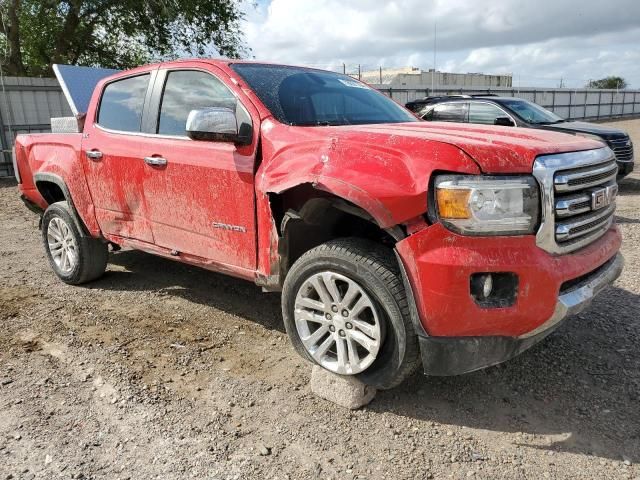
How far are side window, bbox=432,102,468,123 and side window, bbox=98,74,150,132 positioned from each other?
6399 mm

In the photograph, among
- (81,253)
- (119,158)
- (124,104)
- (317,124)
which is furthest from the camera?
(81,253)

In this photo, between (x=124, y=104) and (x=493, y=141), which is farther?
(x=124, y=104)

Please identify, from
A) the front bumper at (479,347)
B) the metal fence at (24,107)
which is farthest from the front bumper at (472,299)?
the metal fence at (24,107)

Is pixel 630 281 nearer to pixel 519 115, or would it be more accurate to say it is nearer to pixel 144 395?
pixel 144 395

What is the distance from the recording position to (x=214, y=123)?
3139mm

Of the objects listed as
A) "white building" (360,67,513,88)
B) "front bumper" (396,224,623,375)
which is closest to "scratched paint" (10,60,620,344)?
"front bumper" (396,224,623,375)

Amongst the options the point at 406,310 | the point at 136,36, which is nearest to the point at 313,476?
the point at 406,310

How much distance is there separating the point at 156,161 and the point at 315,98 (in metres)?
1.19

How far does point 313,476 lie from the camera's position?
2.40 m

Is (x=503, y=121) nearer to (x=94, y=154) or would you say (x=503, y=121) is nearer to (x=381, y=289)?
(x=94, y=154)

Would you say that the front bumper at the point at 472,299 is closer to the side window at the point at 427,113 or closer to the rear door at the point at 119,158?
the rear door at the point at 119,158

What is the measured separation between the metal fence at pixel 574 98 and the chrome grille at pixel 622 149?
48.1 feet

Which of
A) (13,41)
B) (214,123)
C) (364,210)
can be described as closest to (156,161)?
(214,123)

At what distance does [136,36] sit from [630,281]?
17984 millimetres
